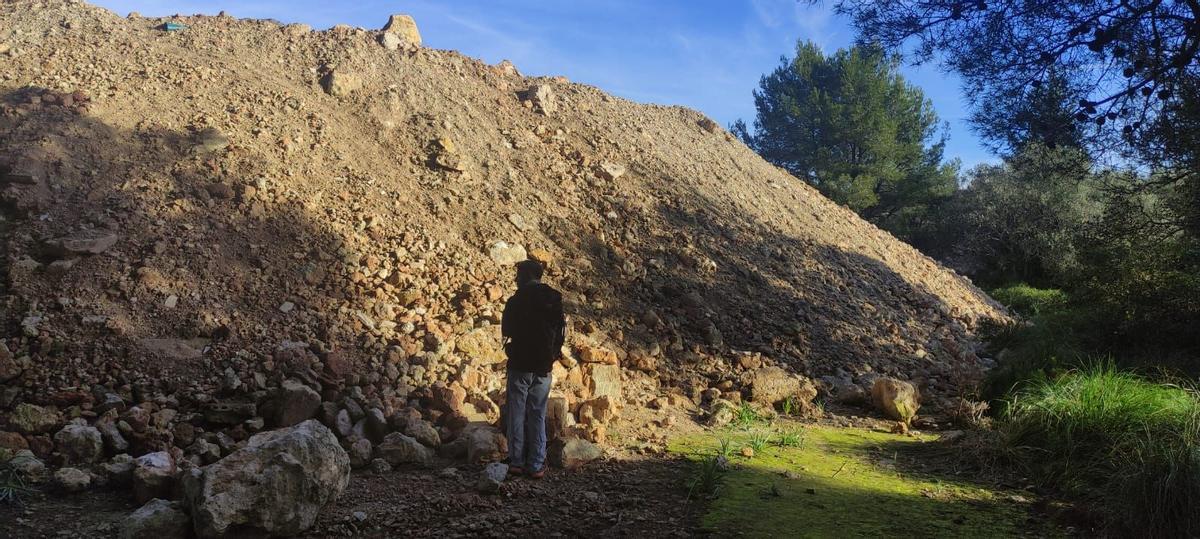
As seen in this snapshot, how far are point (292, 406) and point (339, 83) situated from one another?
21.4 ft

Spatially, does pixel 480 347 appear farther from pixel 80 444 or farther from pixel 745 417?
pixel 80 444

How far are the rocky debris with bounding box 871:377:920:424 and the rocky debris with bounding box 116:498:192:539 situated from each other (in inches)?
231

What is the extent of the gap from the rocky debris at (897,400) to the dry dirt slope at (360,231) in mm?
1187

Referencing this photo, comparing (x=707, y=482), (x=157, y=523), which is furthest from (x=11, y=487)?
(x=707, y=482)

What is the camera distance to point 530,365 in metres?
4.68

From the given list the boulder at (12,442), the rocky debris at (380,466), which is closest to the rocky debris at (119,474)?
the boulder at (12,442)

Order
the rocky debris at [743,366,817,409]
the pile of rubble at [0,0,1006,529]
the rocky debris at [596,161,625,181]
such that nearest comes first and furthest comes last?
the pile of rubble at [0,0,1006,529] < the rocky debris at [743,366,817,409] < the rocky debris at [596,161,625,181]

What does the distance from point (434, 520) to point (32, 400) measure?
9.93 ft

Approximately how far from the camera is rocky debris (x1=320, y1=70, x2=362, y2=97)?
33.4 ft

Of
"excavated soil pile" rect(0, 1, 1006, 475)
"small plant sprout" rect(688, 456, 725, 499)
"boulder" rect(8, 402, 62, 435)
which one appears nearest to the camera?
"small plant sprout" rect(688, 456, 725, 499)

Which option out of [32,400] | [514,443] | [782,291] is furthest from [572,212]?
[32,400]

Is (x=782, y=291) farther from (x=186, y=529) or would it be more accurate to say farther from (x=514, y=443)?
(x=186, y=529)

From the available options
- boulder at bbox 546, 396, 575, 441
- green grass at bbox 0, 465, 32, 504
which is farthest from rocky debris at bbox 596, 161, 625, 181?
green grass at bbox 0, 465, 32, 504

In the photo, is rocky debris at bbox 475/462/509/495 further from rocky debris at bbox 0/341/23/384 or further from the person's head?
rocky debris at bbox 0/341/23/384
